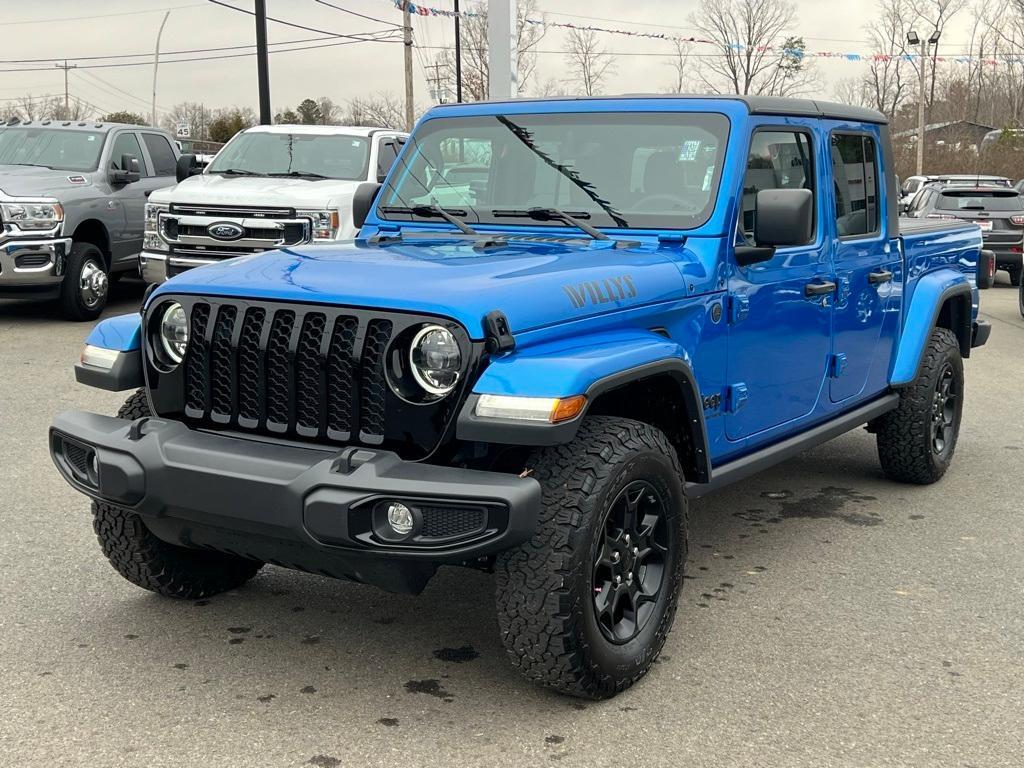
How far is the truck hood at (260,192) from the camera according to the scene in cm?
1114

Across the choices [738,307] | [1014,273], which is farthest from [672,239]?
[1014,273]

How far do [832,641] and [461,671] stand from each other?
1.35 meters

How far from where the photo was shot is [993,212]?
18.0 metres

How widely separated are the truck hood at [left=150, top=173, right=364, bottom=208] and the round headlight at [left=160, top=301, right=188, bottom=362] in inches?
289

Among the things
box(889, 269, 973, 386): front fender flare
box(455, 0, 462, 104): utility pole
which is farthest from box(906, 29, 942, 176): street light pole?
box(889, 269, 973, 386): front fender flare

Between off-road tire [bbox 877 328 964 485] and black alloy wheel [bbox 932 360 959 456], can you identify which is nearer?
off-road tire [bbox 877 328 964 485]

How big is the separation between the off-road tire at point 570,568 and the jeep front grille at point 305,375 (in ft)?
1.31

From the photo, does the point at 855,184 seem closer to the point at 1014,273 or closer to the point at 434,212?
the point at 434,212

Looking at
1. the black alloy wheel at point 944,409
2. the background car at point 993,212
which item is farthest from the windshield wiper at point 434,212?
the background car at point 993,212

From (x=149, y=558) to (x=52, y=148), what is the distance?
10.2 meters

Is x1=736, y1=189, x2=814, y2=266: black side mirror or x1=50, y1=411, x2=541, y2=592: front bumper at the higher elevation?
x1=736, y1=189, x2=814, y2=266: black side mirror

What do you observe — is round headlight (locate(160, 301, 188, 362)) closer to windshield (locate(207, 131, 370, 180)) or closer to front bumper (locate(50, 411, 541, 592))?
front bumper (locate(50, 411, 541, 592))

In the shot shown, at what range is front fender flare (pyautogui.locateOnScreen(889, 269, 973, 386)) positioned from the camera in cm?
601

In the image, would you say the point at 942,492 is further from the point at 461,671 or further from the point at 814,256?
the point at 461,671
